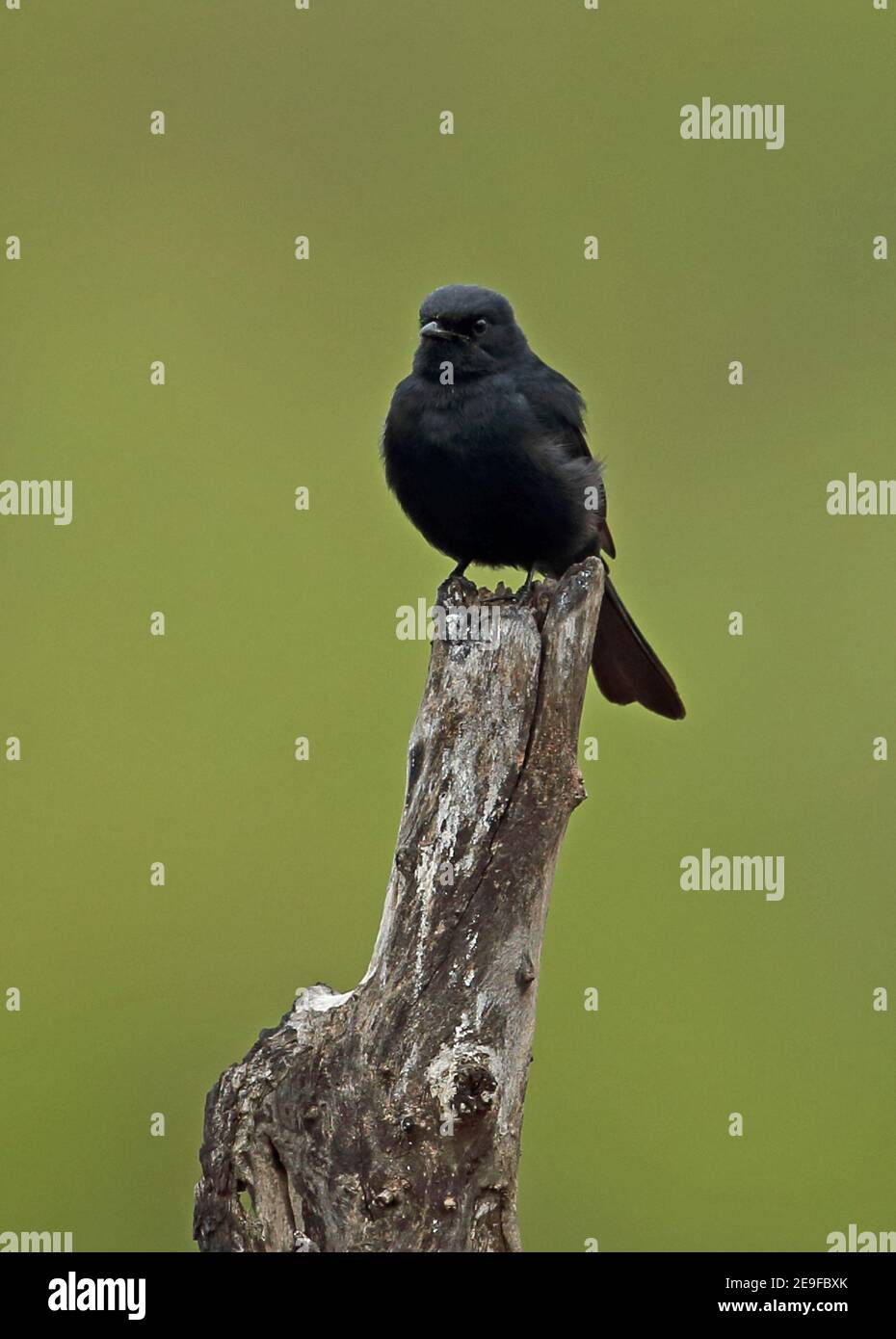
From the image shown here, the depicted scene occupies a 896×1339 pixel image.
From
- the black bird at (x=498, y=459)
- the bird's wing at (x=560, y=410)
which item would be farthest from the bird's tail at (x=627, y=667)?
the bird's wing at (x=560, y=410)

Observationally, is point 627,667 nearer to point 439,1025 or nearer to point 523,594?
point 523,594

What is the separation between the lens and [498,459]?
6.40 m

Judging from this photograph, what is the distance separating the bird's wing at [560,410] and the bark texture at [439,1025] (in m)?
1.66

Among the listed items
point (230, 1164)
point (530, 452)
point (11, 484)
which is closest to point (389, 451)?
point (530, 452)

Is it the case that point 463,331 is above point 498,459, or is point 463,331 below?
above

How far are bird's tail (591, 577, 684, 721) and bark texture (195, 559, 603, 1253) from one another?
161 cm

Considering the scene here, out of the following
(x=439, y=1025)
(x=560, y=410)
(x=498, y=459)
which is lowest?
(x=439, y=1025)

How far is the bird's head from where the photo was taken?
21.2ft

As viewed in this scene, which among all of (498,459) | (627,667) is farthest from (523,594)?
(627,667)

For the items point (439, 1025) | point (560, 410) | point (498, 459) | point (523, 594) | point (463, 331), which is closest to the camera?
point (439, 1025)

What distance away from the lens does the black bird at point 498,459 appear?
6.43m

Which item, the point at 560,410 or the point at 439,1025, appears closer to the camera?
the point at 439,1025

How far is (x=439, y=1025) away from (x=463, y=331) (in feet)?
9.80

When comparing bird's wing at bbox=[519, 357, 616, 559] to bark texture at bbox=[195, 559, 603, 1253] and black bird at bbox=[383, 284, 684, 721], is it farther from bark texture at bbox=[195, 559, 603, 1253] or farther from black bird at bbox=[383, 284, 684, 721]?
bark texture at bbox=[195, 559, 603, 1253]
